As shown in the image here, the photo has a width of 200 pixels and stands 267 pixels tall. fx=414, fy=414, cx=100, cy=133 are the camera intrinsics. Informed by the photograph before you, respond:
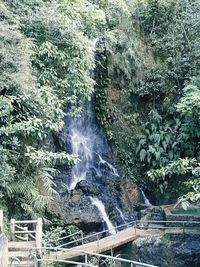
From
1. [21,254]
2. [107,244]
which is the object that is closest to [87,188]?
[107,244]

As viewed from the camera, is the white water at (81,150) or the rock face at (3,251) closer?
the rock face at (3,251)

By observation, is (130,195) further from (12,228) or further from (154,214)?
(12,228)

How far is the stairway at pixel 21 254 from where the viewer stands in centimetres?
769

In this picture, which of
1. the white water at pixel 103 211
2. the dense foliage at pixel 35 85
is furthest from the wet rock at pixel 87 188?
the dense foliage at pixel 35 85

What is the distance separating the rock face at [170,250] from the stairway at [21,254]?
130 inches

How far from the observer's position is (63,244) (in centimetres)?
975

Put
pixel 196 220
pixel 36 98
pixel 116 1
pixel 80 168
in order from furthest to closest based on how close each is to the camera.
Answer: pixel 116 1 → pixel 80 168 → pixel 196 220 → pixel 36 98

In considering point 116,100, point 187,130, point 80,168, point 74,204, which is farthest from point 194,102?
point 74,204

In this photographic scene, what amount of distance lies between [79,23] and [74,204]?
5323 millimetres

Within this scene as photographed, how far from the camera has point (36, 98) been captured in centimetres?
1048

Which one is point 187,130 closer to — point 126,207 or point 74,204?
point 126,207

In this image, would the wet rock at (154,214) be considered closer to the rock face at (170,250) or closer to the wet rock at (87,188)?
the rock face at (170,250)

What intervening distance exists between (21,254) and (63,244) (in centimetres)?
183

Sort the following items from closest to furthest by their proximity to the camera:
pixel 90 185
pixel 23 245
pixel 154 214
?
pixel 23 245
pixel 154 214
pixel 90 185
